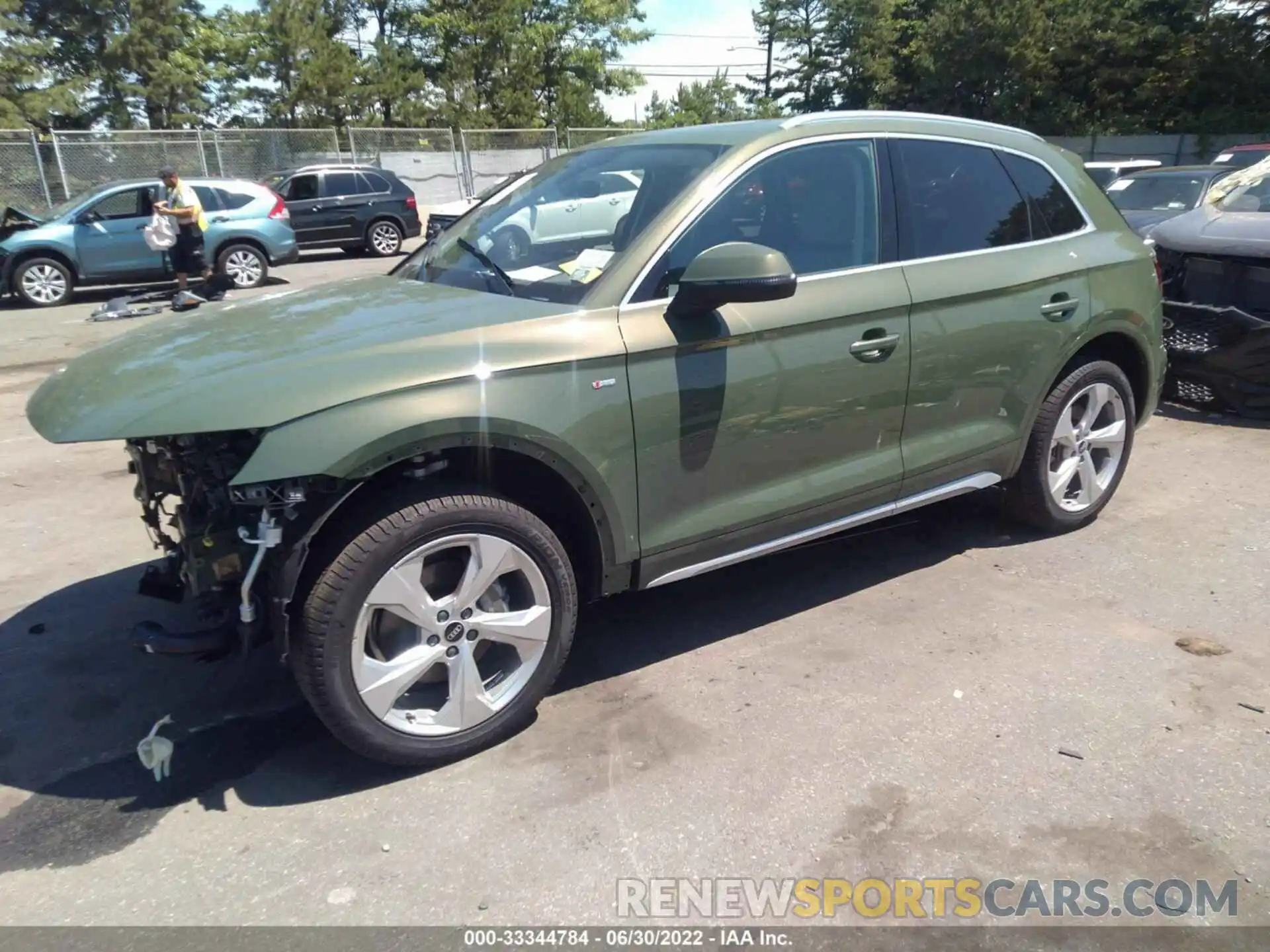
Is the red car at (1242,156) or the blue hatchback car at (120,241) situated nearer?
the red car at (1242,156)

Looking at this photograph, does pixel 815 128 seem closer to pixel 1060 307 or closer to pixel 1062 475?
pixel 1060 307

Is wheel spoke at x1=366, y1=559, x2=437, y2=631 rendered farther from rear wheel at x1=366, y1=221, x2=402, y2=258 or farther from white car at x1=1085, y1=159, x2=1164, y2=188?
rear wheel at x1=366, y1=221, x2=402, y2=258

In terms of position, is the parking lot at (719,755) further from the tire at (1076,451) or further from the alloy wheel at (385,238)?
the alloy wheel at (385,238)

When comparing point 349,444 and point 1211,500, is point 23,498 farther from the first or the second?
point 1211,500

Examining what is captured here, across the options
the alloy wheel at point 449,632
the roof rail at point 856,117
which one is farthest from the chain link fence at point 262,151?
the alloy wheel at point 449,632

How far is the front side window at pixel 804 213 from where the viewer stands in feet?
11.3

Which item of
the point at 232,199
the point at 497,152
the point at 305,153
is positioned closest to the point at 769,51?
the point at 497,152

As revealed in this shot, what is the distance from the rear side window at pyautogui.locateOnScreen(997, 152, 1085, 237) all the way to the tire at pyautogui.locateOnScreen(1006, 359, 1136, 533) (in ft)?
2.05

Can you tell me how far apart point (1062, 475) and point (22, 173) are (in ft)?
76.5

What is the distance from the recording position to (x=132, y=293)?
50.3 feet

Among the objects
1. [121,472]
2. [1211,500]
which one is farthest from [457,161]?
[1211,500]

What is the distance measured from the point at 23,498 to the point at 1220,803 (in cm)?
585

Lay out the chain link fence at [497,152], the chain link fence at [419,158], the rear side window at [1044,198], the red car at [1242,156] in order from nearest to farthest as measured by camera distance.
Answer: the rear side window at [1044,198] < the red car at [1242,156] < the chain link fence at [419,158] < the chain link fence at [497,152]

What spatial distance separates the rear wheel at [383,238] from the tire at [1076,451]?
671 inches
